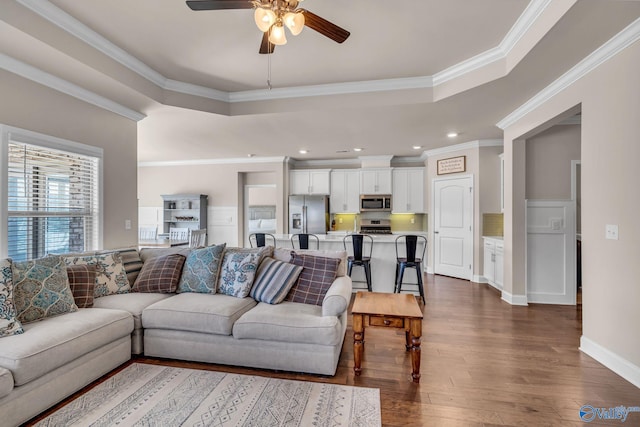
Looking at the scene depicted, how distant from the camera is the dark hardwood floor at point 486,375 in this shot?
6.23ft

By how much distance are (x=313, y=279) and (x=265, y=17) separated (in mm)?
2083

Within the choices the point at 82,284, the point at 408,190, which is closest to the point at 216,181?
the point at 408,190

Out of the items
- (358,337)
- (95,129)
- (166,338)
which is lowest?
(166,338)

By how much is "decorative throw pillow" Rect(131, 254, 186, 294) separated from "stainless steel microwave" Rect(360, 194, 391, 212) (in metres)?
4.55

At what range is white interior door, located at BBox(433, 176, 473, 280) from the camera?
18.4ft

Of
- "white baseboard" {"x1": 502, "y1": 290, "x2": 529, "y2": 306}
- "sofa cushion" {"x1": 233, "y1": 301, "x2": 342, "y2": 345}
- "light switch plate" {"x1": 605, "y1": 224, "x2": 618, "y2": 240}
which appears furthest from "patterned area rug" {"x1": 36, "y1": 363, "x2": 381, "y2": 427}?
"white baseboard" {"x1": 502, "y1": 290, "x2": 529, "y2": 306}

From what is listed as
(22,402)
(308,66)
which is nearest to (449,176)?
(308,66)

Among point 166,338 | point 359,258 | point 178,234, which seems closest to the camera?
point 166,338

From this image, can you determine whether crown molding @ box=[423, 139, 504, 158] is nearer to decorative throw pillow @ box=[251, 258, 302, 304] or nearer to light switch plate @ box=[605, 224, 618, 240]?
light switch plate @ box=[605, 224, 618, 240]

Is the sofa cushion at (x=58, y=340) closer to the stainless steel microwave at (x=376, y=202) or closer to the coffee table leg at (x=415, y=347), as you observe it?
the coffee table leg at (x=415, y=347)

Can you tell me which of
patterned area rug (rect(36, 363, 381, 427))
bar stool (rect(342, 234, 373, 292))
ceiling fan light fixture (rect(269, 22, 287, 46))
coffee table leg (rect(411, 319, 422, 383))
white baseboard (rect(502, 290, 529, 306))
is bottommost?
patterned area rug (rect(36, 363, 381, 427))

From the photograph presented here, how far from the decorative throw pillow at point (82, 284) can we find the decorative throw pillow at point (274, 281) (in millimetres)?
1387

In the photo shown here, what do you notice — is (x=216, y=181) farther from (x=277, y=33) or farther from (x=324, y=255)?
(x=277, y=33)

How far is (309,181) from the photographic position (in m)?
7.20
